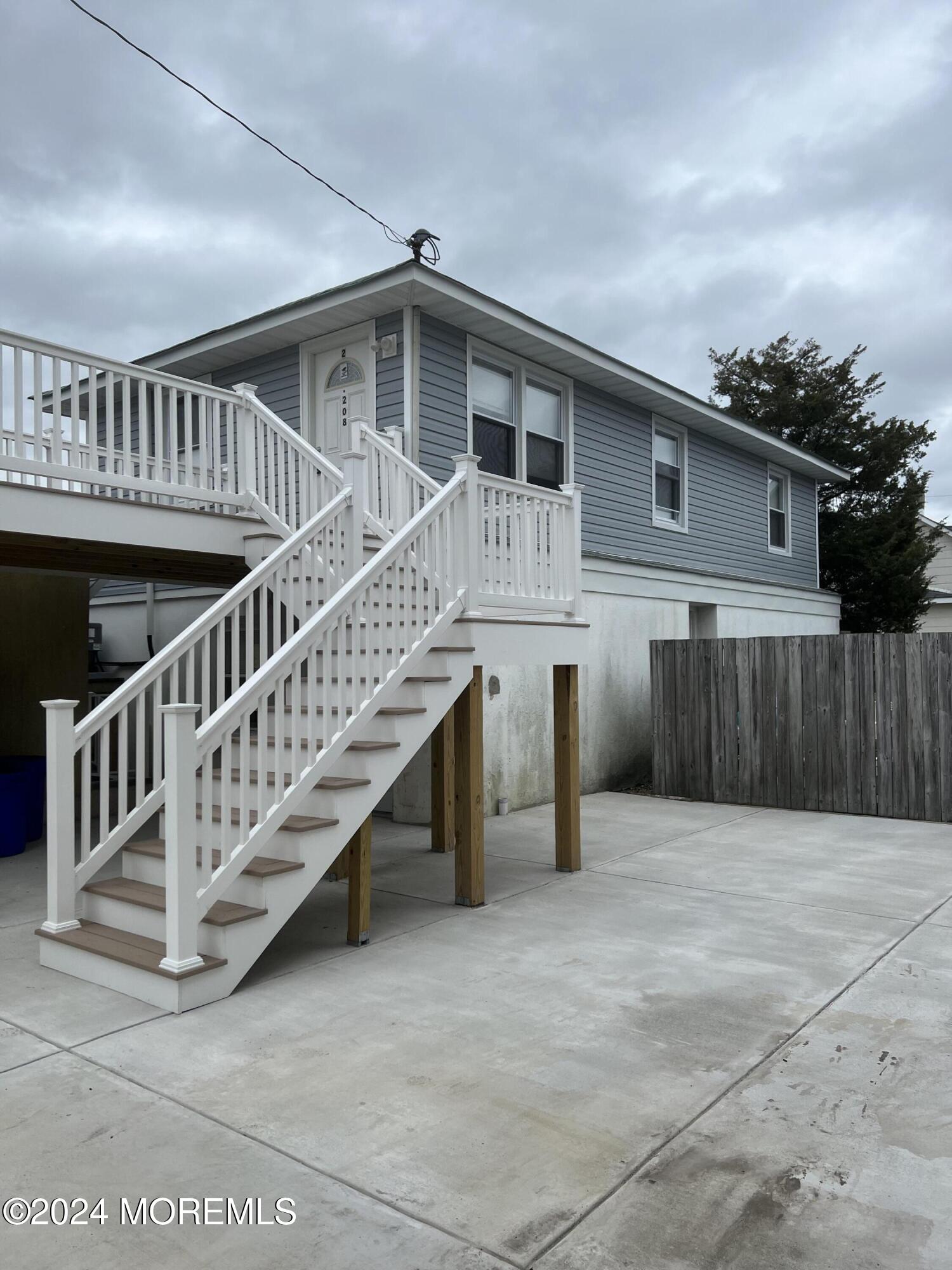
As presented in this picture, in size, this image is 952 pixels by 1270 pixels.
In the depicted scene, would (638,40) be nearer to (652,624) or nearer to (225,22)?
(225,22)

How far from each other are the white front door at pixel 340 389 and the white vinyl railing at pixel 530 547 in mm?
2526

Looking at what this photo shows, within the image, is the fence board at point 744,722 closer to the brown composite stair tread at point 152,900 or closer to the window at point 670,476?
the window at point 670,476

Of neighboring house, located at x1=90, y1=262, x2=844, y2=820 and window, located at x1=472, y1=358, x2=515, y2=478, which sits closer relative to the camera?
neighboring house, located at x1=90, y1=262, x2=844, y2=820

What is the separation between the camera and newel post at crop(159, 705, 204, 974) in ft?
13.0

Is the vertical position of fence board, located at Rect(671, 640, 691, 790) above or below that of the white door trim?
below

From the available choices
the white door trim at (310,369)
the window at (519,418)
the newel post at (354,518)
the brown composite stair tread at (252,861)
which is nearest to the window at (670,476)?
the window at (519,418)

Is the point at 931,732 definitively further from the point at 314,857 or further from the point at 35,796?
the point at 35,796

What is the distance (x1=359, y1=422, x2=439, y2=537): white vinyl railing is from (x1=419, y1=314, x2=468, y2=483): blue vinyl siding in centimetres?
132

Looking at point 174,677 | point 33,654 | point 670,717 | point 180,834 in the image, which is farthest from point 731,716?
point 180,834

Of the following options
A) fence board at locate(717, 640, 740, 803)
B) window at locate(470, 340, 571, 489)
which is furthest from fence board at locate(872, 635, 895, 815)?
window at locate(470, 340, 571, 489)

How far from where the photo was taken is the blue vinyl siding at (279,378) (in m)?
9.79

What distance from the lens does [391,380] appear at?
8.90 meters

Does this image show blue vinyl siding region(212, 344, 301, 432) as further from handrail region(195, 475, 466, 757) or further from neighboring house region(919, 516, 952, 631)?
neighboring house region(919, 516, 952, 631)

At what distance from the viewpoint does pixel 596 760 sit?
10875mm
